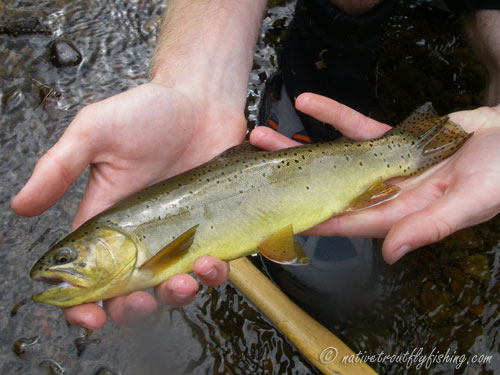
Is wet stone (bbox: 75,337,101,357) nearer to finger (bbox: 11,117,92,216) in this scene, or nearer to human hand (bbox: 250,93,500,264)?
finger (bbox: 11,117,92,216)

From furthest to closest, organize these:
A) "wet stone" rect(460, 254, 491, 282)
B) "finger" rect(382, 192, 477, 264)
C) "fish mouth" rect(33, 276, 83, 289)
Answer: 1. "wet stone" rect(460, 254, 491, 282)
2. "fish mouth" rect(33, 276, 83, 289)
3. "finger" rect(382, 192, 477, 264)

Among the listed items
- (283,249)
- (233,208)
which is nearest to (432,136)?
(283,249)

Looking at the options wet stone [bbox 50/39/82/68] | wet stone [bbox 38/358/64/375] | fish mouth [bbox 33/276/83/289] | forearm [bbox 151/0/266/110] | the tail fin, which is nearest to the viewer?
fish mouth [bbox 33/276/83/289]

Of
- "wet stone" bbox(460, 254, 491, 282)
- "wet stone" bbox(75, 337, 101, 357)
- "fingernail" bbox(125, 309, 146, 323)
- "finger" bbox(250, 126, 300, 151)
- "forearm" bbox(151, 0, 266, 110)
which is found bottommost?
"wet stone" bbox(75, 337, 101, 357)

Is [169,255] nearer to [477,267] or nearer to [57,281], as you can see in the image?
[57,281]

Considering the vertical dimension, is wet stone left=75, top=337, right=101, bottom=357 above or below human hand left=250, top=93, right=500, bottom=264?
below

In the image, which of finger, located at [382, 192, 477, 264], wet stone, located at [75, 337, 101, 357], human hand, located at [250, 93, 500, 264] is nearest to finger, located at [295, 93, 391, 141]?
human hand, located at [250, 93, 500, 264]

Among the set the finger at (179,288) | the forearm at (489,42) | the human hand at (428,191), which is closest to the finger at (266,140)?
the human hand at (428,191)
